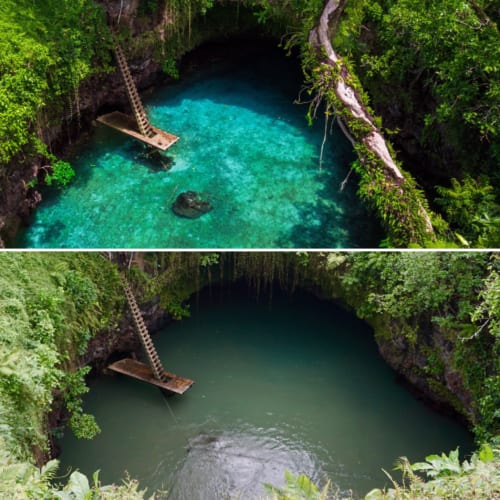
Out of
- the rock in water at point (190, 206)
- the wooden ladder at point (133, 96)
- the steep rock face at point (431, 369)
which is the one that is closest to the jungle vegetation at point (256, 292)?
the steep rock face at point (431, 369)

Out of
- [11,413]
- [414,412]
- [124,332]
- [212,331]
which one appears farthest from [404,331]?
[11,413]

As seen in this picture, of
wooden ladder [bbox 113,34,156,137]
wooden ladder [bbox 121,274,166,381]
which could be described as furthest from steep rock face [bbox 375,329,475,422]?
wooden ladder [bbox 113,34,156,137]

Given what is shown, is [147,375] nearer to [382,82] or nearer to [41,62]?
[41,62]

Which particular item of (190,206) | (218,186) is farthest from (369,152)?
(190,206)

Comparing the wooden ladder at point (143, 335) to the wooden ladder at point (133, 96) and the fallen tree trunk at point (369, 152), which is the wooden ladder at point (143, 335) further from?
the fallen tree trunk at point (369, 152)

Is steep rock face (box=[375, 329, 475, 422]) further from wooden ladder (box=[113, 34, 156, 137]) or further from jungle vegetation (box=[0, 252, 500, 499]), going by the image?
wooden ladder (box=[113, 34, 156, 137])

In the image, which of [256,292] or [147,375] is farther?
[256,292]
